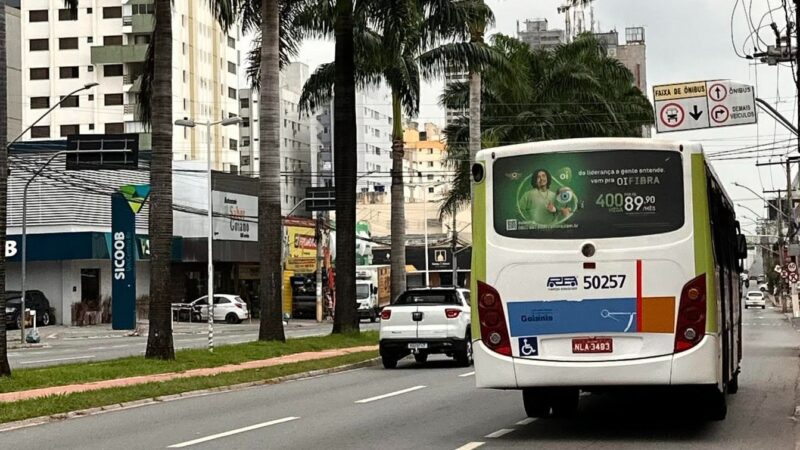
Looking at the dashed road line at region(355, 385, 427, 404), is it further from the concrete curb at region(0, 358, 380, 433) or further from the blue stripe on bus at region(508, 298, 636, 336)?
the blue stripe on bus at region(508, 298, 636, 336)

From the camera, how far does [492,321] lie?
43.2 ft

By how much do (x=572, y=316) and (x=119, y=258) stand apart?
41264 millimetres

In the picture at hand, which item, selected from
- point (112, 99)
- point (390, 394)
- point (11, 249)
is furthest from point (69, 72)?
point (390, 394)

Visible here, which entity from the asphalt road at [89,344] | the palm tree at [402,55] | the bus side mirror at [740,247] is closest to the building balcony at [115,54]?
the asphalt road at [89,344]

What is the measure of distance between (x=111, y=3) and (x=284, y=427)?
8248 cm

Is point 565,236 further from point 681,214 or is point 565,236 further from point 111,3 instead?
point 111,3

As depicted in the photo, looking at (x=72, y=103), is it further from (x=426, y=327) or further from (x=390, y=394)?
(x=390, y=394)

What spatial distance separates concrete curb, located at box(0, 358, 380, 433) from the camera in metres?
16.0

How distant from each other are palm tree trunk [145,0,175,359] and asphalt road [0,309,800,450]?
13.8 feet

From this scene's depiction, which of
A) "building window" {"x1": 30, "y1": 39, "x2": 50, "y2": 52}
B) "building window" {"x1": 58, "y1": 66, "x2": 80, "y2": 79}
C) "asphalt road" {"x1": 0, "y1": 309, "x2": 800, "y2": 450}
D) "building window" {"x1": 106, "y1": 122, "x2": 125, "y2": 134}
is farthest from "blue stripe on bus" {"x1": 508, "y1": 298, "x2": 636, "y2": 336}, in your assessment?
"building window" {"x1": 30, "y1": 39, "x2": 50, "y2": 52}

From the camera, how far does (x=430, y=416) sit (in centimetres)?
1611

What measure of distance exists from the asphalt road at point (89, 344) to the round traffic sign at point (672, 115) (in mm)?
14578

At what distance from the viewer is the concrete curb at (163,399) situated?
52.6 ft

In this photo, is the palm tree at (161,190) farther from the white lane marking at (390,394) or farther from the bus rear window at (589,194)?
the bus rear window at (589,194)
